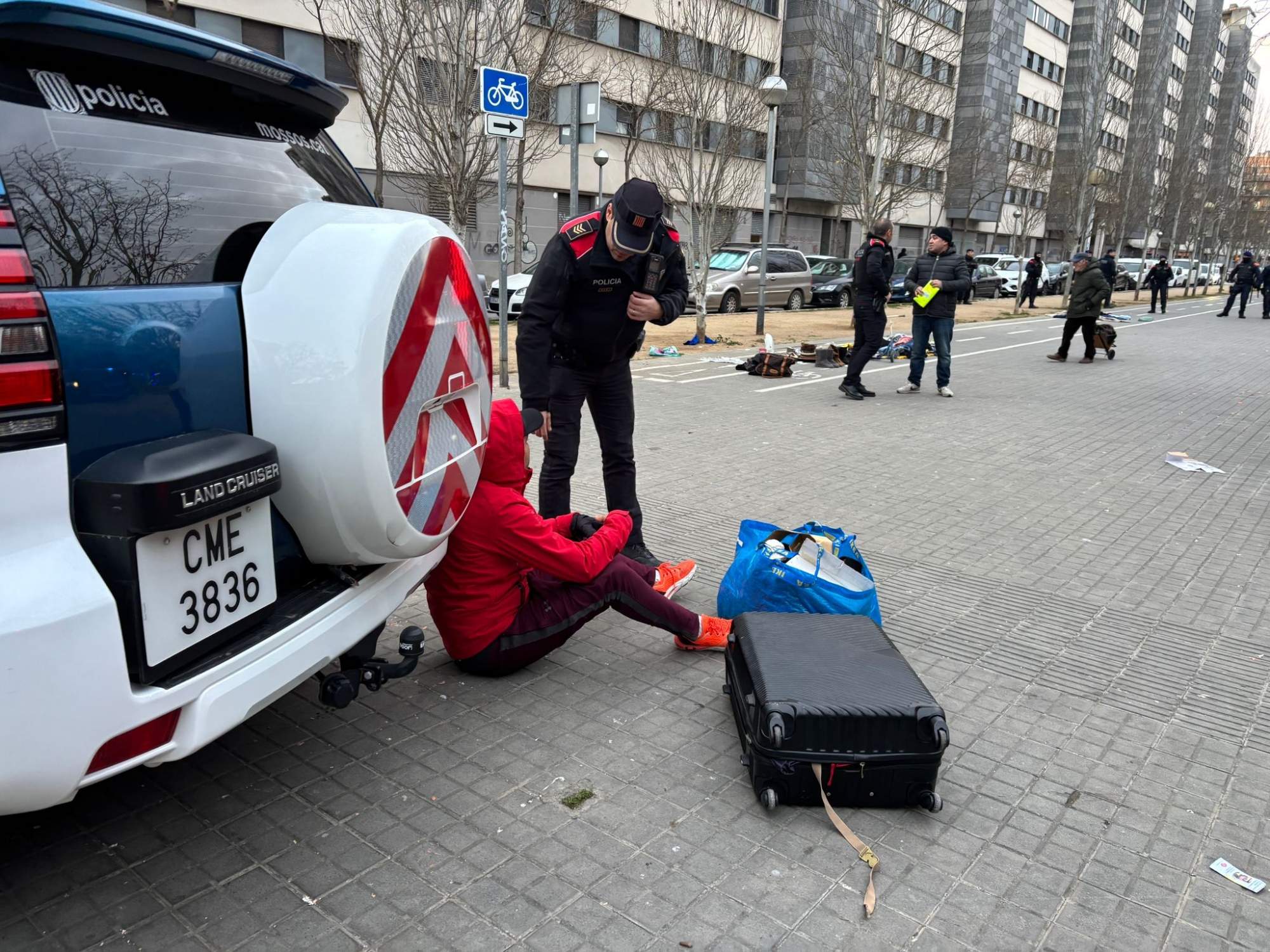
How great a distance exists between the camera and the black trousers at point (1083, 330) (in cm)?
1476

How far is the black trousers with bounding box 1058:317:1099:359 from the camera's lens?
14758mm

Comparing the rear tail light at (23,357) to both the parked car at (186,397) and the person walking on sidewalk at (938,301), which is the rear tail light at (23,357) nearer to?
the parked car at (186,397)

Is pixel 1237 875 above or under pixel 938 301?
under

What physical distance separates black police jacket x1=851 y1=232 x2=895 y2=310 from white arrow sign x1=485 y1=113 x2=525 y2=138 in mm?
4245

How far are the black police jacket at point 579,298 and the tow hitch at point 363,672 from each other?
1.68m

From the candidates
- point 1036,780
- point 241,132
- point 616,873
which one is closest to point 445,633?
point 616,873

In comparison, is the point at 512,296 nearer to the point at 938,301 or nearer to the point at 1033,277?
the point at 938,301

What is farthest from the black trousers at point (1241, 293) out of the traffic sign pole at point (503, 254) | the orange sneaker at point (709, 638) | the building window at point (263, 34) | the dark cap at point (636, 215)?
the orange sneaker at point (709, 638)

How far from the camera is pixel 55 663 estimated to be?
1.65m

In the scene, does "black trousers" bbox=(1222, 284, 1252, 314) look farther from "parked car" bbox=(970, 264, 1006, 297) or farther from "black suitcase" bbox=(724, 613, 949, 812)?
"black suitcase" bbox=(724, 613, 949, 812)

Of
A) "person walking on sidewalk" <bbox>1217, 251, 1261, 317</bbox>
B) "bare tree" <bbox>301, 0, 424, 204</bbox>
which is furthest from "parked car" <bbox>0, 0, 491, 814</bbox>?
"person walking on sidewalk" <bbox>1217, 251, 1261, 317</bbox>

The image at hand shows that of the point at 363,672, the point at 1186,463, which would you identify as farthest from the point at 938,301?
the point at 363,672

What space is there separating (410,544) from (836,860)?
149cm

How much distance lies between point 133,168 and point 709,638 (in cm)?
268
